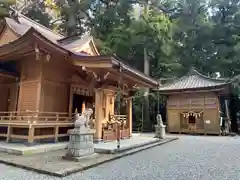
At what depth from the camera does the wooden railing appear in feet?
23.2

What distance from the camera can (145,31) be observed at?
699 inches

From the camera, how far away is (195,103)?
15289 millimetres

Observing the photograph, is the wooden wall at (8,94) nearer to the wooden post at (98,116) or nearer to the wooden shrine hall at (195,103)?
the wooden post at (98,116)

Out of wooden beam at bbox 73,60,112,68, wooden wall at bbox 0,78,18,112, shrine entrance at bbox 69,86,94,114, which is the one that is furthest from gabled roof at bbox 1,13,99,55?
wooden beam at bbox 73,60,112,68

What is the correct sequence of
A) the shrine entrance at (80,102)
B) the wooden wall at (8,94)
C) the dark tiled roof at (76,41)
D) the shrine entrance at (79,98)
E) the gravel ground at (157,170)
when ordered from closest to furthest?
1. the gravel ground at (157,170)
2. the wooden wall at (8,94)
3. the shrine entrance at (79,98)
4. the shrine entrance at (80,102)
5. the dark tiled roof at (76,41)

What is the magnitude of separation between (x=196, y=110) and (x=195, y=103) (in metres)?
0.48

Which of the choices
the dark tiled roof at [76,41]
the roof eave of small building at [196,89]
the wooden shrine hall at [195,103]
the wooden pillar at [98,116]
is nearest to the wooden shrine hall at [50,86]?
the wooden pillar at [98,116]

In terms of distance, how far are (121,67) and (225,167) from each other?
422cm

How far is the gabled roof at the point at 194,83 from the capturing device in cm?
1474

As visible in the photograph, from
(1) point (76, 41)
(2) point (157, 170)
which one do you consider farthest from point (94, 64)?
(1) point (76, 41)

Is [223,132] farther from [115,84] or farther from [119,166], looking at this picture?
[119,166]

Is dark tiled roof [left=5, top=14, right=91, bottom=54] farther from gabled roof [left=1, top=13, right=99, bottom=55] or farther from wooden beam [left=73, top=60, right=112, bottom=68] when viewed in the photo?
wooden beam [left=73, top=60, right=112, bottom=68]

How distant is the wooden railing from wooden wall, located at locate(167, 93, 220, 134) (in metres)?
9.40

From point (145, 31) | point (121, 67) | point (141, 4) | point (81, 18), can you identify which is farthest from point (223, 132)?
point (81, 18)
